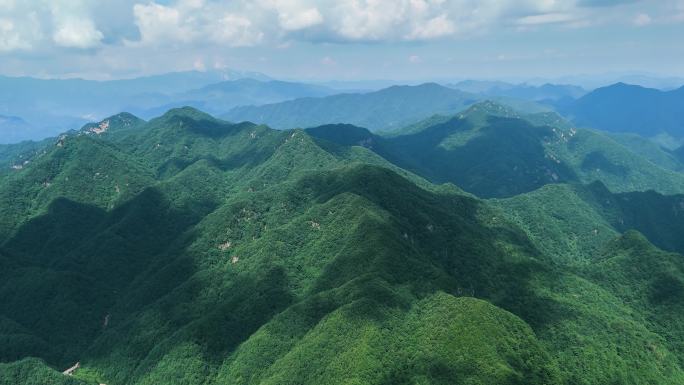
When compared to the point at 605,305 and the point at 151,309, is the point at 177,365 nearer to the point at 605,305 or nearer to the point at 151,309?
the point at 151,309

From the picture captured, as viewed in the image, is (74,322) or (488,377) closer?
(488,377)

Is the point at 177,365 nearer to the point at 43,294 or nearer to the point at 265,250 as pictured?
the point at 265,250

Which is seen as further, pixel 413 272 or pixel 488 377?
pixel 413 272

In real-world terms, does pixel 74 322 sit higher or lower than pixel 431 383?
lower

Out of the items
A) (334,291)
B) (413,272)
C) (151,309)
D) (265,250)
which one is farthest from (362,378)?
(151,309)

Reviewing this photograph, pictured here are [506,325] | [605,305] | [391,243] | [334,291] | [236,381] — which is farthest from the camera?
[605,305]

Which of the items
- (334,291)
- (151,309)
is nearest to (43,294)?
(151,309)

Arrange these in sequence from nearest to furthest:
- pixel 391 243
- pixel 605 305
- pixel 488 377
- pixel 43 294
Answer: pixel 488 377 → pixel 391 243 → pixel 605 305 → pixel 43 294

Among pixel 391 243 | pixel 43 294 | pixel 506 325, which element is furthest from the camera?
pixel 43 294

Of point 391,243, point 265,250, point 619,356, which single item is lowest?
point 619,356
